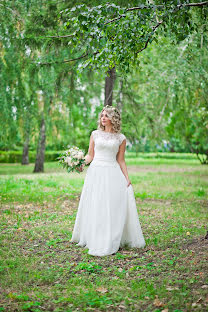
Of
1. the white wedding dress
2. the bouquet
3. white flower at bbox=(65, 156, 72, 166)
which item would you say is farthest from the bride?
white flower at bbox=(65, 156, 72, 166)

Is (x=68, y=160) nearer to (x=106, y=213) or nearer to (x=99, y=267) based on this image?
(x=106, y=213)

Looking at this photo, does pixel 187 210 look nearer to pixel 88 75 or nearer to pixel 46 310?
pixel 88 75

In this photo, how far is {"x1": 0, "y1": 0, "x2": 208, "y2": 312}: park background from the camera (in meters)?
4.03

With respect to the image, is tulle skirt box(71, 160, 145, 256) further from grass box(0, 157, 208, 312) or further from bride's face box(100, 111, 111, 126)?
bride's face box(100, 111, 111, 126)

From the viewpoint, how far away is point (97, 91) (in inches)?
671

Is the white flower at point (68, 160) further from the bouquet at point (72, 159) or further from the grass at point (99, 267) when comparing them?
the grass at point (99, 267)

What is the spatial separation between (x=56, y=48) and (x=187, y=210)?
4.97 meters

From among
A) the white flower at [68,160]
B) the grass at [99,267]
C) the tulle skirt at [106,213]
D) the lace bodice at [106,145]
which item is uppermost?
the lace bodice at [106,145]

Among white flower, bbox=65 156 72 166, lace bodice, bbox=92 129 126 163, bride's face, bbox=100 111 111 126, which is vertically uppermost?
bride's face, bbox=100 111 111 126

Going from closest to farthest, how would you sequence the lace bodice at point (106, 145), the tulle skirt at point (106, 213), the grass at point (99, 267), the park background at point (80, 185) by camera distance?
the grass at point (99, 267) → the park background at point (80, 185) → the tulle skirt at point (106, 213) → the lace bodice at point (106, 145)

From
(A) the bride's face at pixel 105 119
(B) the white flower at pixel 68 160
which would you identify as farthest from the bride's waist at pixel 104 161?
(A) the bride's face at pixel 105 119

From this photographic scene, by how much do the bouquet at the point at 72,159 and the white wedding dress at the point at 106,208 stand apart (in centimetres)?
21

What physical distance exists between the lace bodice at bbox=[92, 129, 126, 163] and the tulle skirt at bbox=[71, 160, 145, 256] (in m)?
0.08

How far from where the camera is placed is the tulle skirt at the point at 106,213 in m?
5.41
